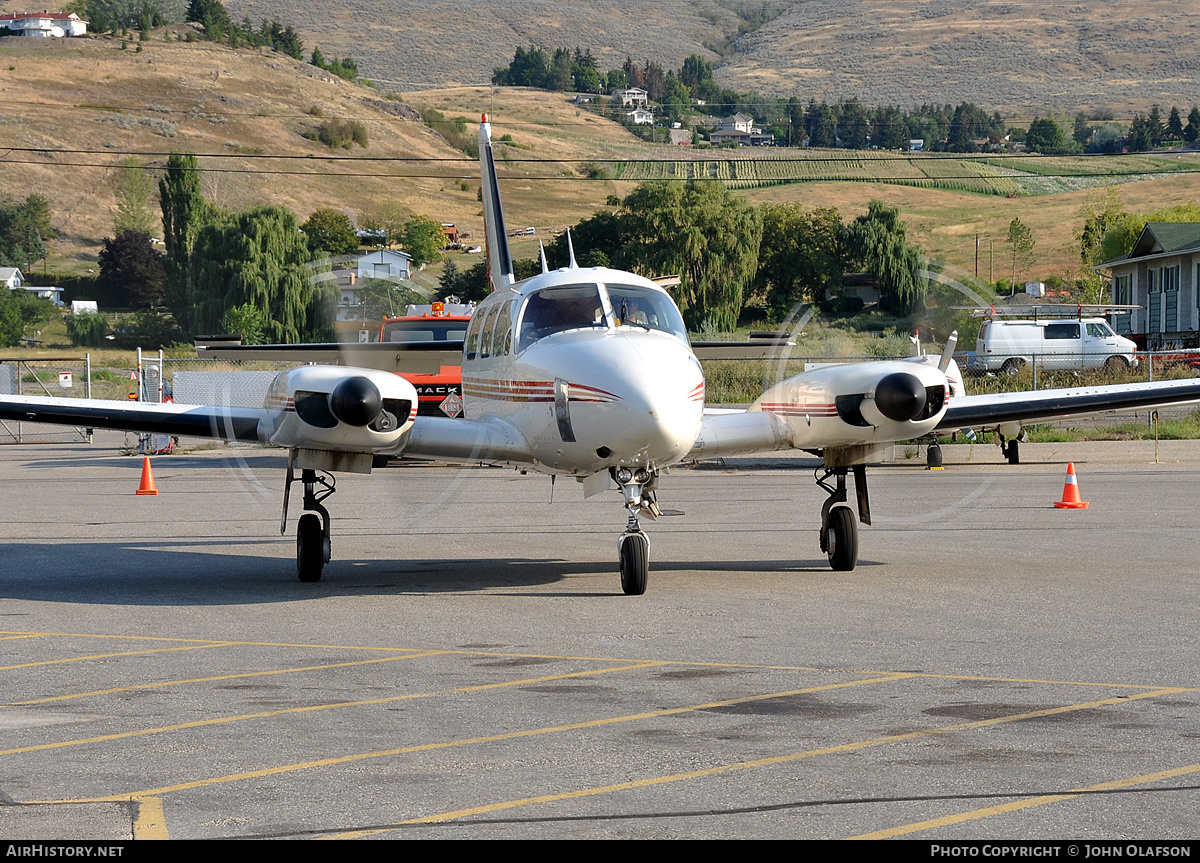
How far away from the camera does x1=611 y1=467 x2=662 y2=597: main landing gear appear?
11.9m

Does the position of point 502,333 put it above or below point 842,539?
above

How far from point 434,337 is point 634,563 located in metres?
14.9

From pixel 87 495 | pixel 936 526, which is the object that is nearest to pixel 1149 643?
pixel 936 526

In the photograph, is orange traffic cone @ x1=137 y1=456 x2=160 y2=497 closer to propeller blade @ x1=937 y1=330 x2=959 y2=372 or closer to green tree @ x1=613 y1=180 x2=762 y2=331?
propeller blade @ x1=937 y1=330 x2=959 y2=372

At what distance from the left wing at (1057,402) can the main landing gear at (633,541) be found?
140 inches

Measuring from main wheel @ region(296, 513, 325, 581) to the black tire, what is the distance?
3.20 metres

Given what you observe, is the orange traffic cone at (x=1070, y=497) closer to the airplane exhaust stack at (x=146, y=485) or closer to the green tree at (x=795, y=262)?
the airplane exhaust stack at (x=146, y=485)

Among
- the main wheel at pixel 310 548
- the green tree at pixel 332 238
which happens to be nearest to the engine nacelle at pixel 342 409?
the main wheel at pixel 310 548

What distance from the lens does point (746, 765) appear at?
20.5 feet

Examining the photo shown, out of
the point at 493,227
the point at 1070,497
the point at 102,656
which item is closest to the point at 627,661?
the point at 102,656

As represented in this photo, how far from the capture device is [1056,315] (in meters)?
53.2

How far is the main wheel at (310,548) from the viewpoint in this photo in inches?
521

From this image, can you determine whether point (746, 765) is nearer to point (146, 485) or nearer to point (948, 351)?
point (948, 351)
